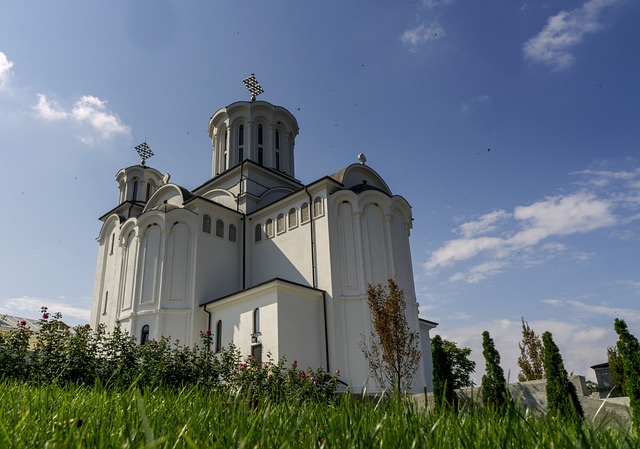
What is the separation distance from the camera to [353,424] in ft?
7.61

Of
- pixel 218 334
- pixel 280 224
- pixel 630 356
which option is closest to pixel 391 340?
pixel 630 356

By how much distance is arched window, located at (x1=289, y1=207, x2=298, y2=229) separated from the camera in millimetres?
23080

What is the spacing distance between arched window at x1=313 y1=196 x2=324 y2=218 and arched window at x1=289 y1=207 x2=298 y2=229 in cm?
122

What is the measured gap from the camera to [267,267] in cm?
2353

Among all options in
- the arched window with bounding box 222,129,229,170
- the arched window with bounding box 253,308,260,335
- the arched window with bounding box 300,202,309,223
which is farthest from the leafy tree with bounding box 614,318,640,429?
the arched window with bounding box 222,129,229,170

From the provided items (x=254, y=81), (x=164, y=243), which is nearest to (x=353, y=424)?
(x=164, y=243)

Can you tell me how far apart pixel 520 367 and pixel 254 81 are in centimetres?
2405

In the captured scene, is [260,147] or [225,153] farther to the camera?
[225,153]

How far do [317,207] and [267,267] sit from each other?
3.98m

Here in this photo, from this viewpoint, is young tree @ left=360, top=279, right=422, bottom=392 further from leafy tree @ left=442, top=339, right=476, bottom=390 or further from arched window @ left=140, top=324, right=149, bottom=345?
leafy tree @ left=442, top=339, right=476, bottom=390

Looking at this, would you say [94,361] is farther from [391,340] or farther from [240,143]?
[240,143]

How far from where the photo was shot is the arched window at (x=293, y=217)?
2308 cm

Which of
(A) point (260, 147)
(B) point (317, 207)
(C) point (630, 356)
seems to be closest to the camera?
(C) point (630, 356)

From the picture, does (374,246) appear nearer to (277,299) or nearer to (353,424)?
(277,299)
